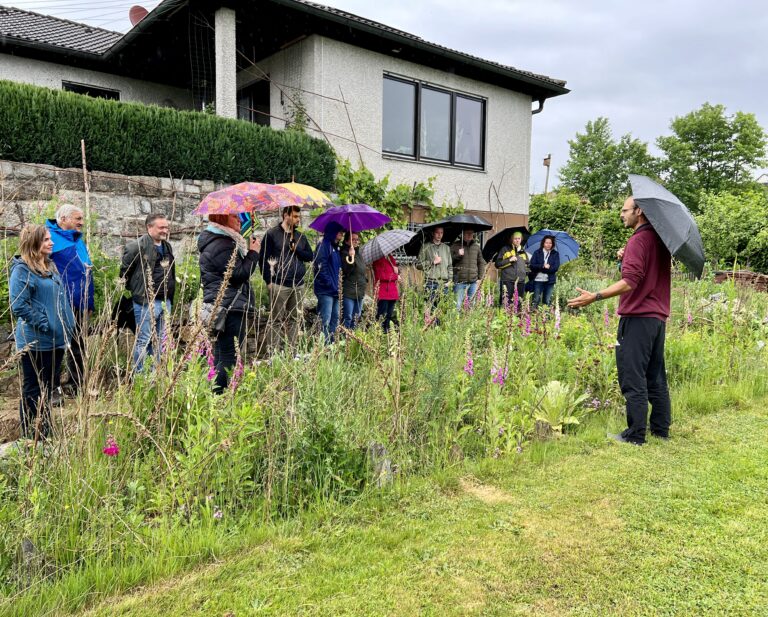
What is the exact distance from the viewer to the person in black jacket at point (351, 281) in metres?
6.68

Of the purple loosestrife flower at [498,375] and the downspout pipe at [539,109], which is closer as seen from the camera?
the purple loosestrife flower at [498,375]

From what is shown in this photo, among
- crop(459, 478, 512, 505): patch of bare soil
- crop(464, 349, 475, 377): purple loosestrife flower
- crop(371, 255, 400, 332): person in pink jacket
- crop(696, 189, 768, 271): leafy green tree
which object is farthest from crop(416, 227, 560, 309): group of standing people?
crop(696, 189, 768, 271): leafy green tree

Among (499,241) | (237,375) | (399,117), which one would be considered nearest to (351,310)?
(237,375)

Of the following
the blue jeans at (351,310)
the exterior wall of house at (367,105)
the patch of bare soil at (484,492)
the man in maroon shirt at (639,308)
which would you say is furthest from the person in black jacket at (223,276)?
the exterior wall of house at (367,105)

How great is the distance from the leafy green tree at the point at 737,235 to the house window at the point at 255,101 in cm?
1290

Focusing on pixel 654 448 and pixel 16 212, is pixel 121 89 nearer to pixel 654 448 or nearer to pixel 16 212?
pixel 16 212

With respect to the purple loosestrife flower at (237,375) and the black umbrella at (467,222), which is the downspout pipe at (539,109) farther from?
the purple loosestrife flower at (237,375)

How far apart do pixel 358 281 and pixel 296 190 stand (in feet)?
5.12

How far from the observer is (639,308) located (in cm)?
404

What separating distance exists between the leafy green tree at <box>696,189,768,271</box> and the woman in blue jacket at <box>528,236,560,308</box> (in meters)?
8.79

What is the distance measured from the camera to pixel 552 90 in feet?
44.8

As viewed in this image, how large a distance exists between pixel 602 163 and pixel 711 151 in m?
9.17

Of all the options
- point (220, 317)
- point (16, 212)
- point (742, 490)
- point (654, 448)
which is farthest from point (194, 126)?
point (742, 490)

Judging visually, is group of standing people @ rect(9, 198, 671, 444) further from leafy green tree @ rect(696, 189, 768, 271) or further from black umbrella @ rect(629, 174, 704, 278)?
leafy green tree @ rect(696, 189, 768, 271)
